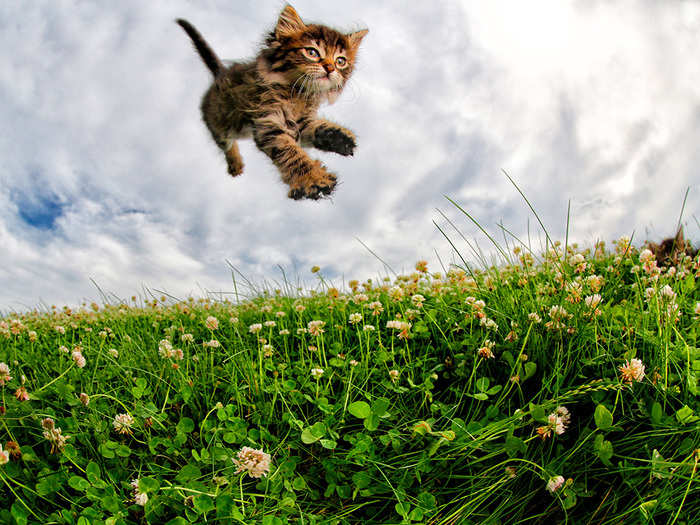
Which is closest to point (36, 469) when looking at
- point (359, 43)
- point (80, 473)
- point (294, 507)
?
point (80, 473)

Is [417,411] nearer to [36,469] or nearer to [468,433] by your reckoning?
[468,433]

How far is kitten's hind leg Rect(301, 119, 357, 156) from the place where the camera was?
5.09 meters

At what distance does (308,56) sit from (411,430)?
4.33m

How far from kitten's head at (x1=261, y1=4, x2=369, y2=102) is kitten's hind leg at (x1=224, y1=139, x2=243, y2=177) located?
1414 millimetres

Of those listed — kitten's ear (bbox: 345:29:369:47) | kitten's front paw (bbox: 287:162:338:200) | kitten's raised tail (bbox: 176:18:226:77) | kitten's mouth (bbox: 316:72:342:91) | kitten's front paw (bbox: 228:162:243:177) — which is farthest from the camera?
kitten's front paw (bbox: 228:162:243:177)

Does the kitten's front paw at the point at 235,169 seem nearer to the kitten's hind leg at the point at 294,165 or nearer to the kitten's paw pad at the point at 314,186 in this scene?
the kitten's hind leg at the point at 294,165

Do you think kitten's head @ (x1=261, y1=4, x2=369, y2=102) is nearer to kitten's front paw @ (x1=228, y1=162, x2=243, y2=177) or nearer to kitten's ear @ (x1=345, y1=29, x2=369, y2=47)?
kitten's ear @ (x1=345, y1=29, x2=369, y2=47)

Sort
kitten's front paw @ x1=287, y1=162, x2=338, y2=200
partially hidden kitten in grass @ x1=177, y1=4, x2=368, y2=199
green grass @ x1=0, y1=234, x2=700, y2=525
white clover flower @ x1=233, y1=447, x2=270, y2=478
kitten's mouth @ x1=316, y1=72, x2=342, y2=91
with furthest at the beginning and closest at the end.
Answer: kitten's mouth @ x1=316, y1=72, x2=342, y2=91
partially hidden kitten in grass @ x1=177, y1=4, x2=368, y2=199
kitten's front paw @ x1=287, y1=162, x2=338, y2=200
green grass @ x1=0, y1=234, x2=700, y2=525
white clover flower @ x1=233, y1=447, x2=270, y2=478

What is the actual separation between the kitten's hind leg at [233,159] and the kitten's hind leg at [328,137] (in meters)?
1.51

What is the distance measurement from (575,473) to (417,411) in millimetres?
766

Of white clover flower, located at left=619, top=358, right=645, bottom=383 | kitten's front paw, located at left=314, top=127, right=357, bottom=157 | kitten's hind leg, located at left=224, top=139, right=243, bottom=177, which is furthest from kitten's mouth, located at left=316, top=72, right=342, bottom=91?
white clover flower, located at left=619, top=358, right=645, bottom=383

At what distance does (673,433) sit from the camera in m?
1.90

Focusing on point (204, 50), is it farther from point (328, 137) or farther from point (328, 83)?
point (328, 137)

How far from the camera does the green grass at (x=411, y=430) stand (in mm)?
1921
